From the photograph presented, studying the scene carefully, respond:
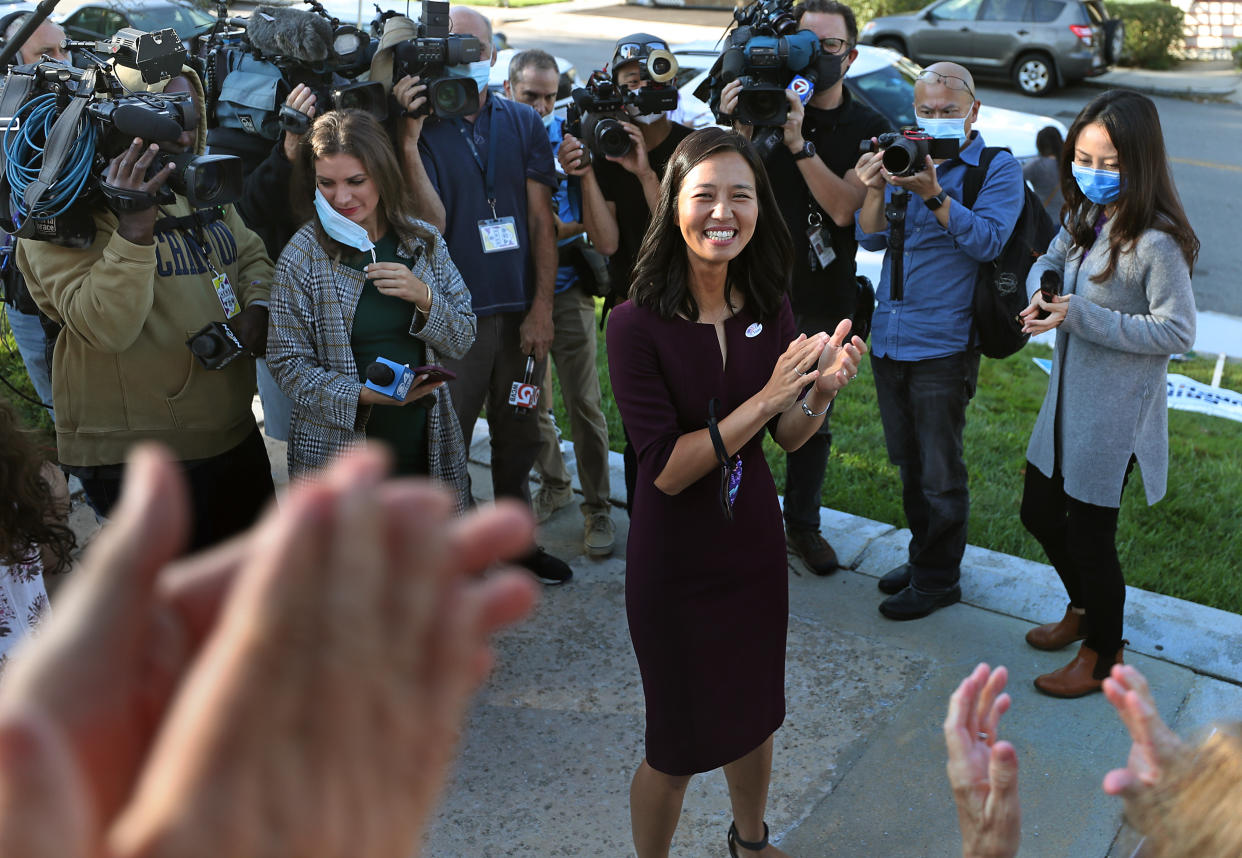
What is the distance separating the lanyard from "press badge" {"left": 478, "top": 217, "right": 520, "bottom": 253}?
0.04m

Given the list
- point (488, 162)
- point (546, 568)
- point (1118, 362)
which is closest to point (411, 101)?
point (488, 162)

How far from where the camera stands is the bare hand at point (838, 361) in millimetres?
2830

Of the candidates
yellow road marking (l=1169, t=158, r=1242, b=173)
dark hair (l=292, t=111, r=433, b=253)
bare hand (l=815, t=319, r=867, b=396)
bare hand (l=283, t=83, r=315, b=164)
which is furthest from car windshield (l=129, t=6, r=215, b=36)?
yellow road marking (l=1169, t=158, r=1242, b=173)

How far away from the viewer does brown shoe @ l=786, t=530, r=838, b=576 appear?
4797mm

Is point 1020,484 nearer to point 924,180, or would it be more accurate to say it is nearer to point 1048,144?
point 924,180

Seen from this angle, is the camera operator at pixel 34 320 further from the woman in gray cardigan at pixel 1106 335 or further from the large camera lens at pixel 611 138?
the woman in gray cardigan at pixel 1106 335

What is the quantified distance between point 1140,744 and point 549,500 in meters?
4.05

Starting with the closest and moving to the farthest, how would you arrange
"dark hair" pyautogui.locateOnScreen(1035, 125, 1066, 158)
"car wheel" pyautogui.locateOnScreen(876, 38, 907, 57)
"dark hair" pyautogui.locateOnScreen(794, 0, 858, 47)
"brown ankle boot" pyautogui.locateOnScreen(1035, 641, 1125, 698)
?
"brown ankle boot" pyautogui.locateOnScreen(1035, 641, 1125, 698) → "dark hair" pyautogui.locateOnScreen(794, 0, 858, 47) → "dark hair" pyautogui.locateOnScreen(1035, 125, 1066, 158) → "car wheel" pyautogui.locateOnScreen(876, 38, 907, 57)

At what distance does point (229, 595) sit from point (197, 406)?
3048mm

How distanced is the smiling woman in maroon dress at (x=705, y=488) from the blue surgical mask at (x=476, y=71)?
1690 millimetres

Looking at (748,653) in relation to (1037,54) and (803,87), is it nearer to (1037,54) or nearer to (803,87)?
(803,87)

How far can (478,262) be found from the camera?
4.54 metres

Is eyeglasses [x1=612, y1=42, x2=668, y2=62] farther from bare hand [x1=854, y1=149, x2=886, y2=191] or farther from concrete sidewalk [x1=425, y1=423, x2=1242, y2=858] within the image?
concrete sidewalk [x1=425, y1=423, x2=1242, y2=858]

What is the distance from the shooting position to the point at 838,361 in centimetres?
287
